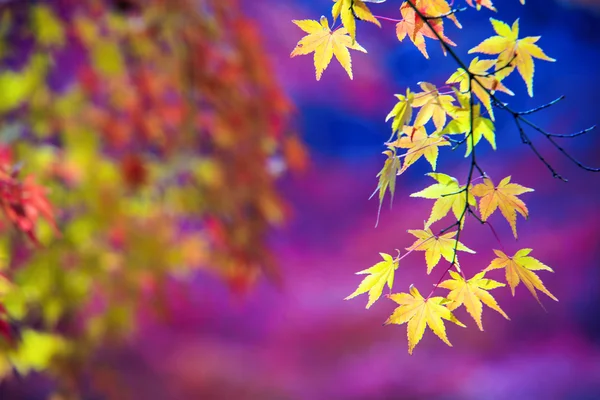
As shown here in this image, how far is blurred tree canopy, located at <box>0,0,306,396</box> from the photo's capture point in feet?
6.54

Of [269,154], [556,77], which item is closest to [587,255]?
[556,77]

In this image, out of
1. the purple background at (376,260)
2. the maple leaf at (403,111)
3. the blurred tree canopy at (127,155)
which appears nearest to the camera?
the maple leaf at (403,111)

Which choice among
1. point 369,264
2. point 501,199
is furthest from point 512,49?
point 369,264

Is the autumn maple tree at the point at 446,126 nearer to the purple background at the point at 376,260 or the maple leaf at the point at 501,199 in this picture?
the maple leaf at the point at 501,199

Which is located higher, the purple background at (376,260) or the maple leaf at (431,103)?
the purple background at (376,260)

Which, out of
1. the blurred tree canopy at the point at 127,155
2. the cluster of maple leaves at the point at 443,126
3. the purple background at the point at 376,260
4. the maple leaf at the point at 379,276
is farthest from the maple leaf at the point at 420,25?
the purple background at the point at 376,260

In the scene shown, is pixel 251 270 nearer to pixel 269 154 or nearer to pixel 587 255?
pixel 269 154

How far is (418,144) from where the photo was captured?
26.4 inches

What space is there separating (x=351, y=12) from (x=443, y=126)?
0.53 ft

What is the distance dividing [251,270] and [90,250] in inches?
22.2

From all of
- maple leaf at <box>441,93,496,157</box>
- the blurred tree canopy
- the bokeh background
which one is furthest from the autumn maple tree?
the bokeh background

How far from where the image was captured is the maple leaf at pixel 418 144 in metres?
0.66

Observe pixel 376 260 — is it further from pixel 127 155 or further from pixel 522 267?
pixel 522 267

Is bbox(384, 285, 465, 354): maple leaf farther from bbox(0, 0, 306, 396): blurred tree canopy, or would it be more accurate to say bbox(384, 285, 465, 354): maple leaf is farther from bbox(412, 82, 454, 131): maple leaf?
bbox(0, 0, 306, 396): blurred tree canopy
